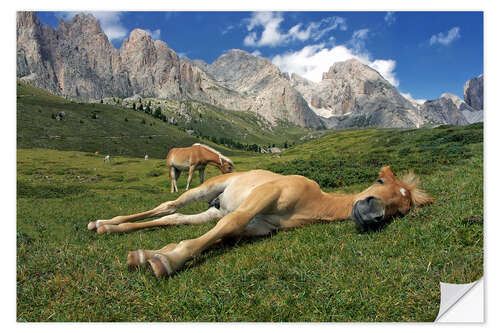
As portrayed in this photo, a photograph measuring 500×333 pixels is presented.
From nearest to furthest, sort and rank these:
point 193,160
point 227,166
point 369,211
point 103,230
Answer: point 369,211, point 103,230, point 227,166, point 193,160

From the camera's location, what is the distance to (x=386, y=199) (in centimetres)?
438

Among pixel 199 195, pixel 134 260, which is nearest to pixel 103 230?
pixel 199 195

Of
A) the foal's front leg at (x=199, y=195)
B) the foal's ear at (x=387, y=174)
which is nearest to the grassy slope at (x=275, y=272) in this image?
the foal's front leg at (x=199, y=195)

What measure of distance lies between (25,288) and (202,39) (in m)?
6.02

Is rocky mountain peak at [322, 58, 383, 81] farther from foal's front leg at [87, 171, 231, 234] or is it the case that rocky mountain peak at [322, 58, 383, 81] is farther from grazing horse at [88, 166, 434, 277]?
foal's front leg at [87, 171, 231, 234]

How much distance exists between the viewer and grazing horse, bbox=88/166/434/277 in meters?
3.65

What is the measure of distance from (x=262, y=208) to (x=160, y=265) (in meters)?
1.63

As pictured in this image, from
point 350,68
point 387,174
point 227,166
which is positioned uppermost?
point 350,68

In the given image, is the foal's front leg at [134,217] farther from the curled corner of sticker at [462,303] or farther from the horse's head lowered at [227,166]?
the horse's head lowered at [227,166]

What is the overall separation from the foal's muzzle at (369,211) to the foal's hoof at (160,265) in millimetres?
2503

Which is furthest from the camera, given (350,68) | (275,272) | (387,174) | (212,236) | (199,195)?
(350,68)

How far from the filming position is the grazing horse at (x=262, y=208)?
365cm

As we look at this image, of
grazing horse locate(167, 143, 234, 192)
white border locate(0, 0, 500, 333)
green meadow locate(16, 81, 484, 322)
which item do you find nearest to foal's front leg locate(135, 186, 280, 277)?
green meadow locate(16, 81, 484, 322)
